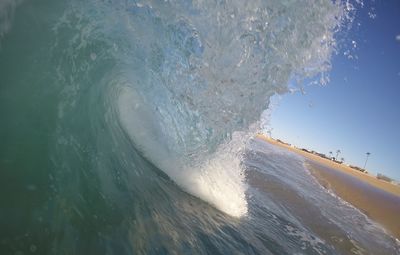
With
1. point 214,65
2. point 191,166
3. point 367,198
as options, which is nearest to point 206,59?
point 214,65

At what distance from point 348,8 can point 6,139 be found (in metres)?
5.68

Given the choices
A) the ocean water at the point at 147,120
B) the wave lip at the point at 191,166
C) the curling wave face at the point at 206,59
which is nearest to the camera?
the ocean water at the point at 147,120

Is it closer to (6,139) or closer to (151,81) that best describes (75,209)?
(6,139)

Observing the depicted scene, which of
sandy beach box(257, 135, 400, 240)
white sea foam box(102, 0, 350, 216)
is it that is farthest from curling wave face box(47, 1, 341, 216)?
sandy beach box(257, 135, 400, 240)

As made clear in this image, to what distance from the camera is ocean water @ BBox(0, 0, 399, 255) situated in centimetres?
322

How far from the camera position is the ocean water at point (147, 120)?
127 inches

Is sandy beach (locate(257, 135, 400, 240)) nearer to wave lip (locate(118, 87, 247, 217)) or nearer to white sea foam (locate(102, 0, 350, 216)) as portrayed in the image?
wave lip (locate(118, 87, 247, 217))

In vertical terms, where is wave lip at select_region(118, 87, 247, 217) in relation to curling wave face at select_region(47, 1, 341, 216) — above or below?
below

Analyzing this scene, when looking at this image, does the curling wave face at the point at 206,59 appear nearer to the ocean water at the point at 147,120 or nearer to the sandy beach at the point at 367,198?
the ocean water at the point at 147,120

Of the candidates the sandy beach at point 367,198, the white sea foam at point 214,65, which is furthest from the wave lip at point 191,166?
the sandy beach at point 367,198

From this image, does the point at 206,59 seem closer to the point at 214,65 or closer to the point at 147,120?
the point at 214,65

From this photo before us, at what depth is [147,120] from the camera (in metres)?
7.40

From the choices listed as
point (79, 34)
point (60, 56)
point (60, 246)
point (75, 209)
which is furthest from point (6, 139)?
point (79, 34)

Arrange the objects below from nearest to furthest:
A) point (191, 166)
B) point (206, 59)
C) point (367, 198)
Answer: point (206, 59)
point (191, 166)
point (367, 198)
